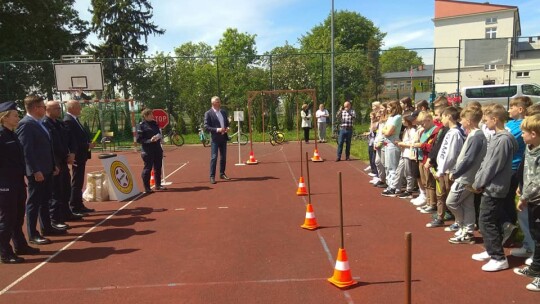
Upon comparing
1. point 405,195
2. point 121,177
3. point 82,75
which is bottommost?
point 405,195

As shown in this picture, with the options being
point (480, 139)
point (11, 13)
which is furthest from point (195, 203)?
point (11, 13)

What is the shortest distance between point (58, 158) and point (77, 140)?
76 centimetres

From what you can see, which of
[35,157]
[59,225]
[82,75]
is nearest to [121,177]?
[59,225]

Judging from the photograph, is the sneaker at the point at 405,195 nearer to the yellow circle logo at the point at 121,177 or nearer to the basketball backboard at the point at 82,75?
the yellow circle logo at the point at 121,177

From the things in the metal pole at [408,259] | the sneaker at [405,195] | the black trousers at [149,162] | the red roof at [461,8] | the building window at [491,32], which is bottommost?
the sneaker at [405,195]

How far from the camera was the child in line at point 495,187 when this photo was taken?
4312 millimetres

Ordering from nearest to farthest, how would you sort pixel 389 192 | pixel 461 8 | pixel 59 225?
pixel 59 225, pixel 389 192, pixel 461 8

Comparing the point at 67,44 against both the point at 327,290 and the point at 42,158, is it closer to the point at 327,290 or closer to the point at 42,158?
the point at 42,158

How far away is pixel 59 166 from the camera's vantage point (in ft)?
21.9

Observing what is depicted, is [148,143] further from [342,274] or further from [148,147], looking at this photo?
[342,274]

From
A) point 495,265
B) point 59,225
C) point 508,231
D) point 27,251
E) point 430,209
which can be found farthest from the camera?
point 430,209

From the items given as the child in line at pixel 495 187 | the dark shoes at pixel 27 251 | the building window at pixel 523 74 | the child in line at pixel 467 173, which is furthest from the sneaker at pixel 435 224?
the building window at pixel 523 74

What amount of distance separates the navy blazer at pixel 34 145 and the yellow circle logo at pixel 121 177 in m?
2.58

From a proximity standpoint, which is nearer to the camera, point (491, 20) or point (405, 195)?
point (405, 195)
